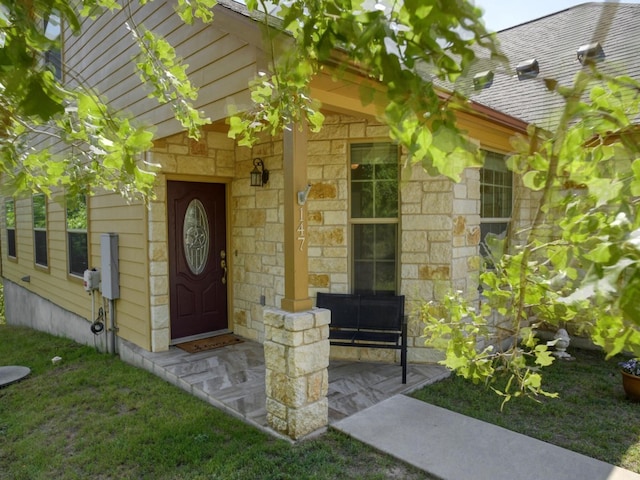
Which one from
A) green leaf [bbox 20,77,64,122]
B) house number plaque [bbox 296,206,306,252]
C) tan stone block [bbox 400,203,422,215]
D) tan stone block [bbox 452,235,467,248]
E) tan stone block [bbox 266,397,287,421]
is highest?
green leaf [bbox 20,77,64,122]

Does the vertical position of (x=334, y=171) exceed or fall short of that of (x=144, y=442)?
it exceeds it

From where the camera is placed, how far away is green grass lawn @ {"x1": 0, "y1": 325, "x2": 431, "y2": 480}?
2928mm

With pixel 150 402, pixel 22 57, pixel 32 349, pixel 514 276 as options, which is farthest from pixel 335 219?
pixel 32 349

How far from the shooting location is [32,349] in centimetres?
695

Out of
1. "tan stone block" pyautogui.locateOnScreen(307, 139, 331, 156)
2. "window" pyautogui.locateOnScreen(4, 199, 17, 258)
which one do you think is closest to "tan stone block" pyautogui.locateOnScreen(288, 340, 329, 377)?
"tan stone block" pyautogui.locateOnScreen(307, 139, 331, 156)

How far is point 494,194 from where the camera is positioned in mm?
5719

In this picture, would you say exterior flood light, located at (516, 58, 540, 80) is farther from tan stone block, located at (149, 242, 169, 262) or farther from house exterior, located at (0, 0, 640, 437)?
tan stone block, located at (149, 242, 169, 262)

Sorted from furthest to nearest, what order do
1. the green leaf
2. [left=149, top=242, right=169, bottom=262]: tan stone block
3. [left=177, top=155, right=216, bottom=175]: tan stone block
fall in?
[left=177, top=155, right=216, bottom=175]: tan stone block
[left=149, top=242, right=169, bottom=262]: tan stone block
the green leaf

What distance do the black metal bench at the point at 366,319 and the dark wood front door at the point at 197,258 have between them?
6.30 feet

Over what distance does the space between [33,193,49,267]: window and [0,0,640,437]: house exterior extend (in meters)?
3.21

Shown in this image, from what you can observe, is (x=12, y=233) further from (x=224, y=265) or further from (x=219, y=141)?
(x=219, y=141)

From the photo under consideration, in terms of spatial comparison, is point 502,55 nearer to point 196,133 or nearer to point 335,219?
point 196,133

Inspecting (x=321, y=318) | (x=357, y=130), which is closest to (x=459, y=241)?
(x=357, y=130)

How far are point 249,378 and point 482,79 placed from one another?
4.19m
